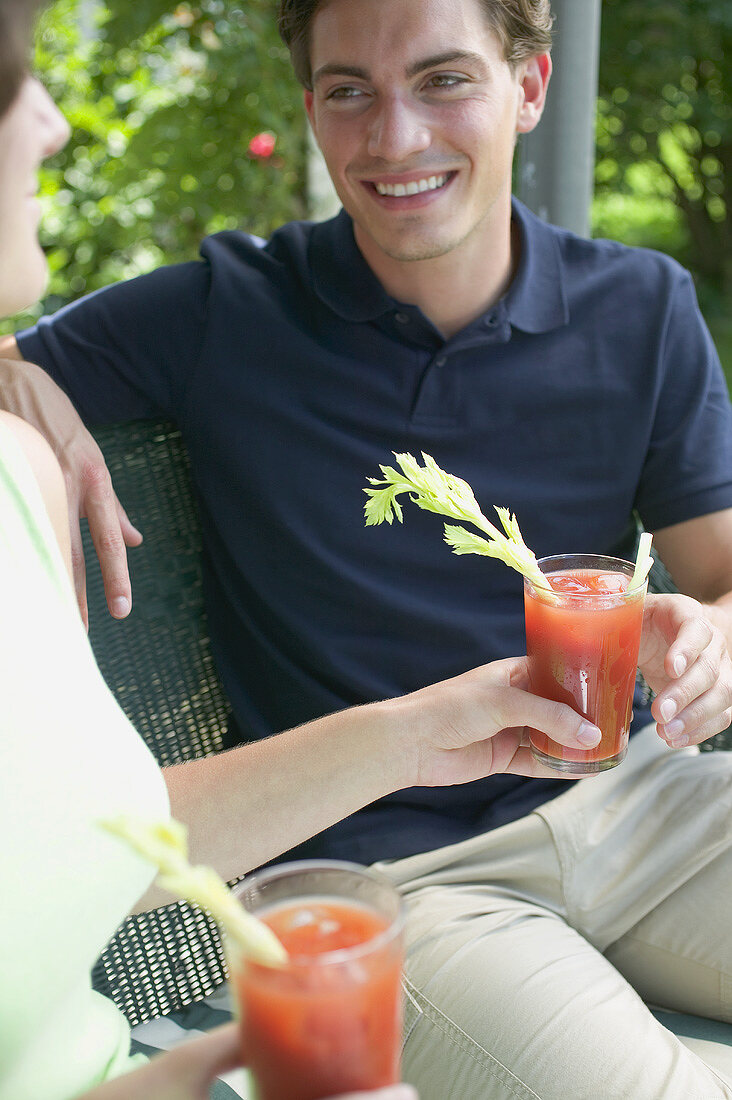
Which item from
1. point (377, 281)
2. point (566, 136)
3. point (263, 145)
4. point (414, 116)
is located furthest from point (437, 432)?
point (263, 145)

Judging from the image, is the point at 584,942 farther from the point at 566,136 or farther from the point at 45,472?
the point at 566,136

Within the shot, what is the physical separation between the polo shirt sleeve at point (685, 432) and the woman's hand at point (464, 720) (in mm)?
767

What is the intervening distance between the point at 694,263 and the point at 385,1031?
7.52 meters

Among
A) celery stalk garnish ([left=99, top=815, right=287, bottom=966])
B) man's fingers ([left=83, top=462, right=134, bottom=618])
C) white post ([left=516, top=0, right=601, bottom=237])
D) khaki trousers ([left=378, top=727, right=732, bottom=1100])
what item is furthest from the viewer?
white post ([left=516, top=0, right=601, bottom=237])

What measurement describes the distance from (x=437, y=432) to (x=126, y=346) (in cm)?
61

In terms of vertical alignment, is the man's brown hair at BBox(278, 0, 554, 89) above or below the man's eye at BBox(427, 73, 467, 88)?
above

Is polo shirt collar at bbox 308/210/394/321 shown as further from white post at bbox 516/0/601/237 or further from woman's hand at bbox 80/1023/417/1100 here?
woman's hand at bbox 80/1023/417/1100

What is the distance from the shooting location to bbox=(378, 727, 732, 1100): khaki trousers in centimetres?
158

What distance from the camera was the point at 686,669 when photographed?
1654 millimetres

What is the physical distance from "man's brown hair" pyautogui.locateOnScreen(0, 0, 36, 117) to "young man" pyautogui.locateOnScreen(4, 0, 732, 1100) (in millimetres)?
819

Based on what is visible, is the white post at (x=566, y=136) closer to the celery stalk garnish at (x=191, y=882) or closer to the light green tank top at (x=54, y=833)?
the light green tank top at (x=54, y=833)

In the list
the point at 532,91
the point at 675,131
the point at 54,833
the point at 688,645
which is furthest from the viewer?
the point at 675,131

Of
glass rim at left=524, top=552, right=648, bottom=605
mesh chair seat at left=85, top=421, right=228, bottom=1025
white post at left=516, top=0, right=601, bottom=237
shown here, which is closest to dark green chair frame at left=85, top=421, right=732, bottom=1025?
mesh chair seat at left=85, top=421, right=228, bottom=1025

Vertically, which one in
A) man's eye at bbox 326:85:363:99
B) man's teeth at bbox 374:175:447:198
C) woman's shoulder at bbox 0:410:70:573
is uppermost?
man's eye at bbox 326:85:363:99
